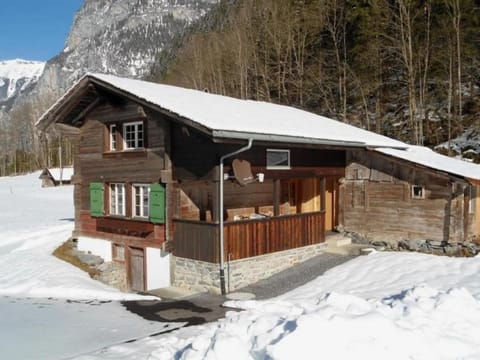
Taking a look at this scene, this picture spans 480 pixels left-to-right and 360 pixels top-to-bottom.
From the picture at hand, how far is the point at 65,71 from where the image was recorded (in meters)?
187

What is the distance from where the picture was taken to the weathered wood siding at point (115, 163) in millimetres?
13891

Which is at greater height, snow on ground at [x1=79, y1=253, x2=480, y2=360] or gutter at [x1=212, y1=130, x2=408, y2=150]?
gutter at [x1=212, y1=130, x2=408, y2=150]

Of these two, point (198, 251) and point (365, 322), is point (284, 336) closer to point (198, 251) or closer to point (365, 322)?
point (365, 322)

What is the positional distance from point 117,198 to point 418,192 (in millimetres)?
9942

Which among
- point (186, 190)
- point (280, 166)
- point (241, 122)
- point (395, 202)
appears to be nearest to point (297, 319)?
point (241, 122)

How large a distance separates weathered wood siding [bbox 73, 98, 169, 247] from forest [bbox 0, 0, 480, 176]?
1597cm

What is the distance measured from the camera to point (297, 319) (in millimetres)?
5918

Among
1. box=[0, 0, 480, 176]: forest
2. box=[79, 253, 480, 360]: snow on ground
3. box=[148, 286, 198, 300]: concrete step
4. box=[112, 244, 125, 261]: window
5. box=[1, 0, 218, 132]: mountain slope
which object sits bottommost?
box=[148, 286, 198, 300]: concrete step

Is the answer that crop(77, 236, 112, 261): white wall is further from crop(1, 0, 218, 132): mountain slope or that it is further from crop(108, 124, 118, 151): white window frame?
crop(1, 0, 218, 132): mountain slope

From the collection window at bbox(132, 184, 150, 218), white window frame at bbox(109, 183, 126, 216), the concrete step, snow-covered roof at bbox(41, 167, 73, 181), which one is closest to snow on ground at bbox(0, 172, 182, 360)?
the concrete step

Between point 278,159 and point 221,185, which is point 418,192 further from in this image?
point 221,185

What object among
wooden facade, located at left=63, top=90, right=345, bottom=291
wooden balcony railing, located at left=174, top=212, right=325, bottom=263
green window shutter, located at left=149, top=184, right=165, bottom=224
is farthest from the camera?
green window shutter, located at left=149, top=184, right=165, bottom=224

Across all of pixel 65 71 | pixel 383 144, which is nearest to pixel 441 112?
pixel 383 144

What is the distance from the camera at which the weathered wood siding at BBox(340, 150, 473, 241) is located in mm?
14258
